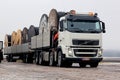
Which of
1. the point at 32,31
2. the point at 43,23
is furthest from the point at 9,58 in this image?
the point at 43,23

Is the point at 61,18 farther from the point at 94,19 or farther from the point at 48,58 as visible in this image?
the point at 48,58

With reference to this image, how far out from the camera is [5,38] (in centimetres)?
5066

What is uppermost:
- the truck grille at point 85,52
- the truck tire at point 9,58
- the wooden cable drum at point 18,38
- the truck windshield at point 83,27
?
the wooden cable drum at point 18,38

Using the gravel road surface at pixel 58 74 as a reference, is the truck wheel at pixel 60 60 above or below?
above

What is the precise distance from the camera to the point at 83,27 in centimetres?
2439

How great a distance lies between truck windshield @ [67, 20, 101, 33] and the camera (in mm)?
24314

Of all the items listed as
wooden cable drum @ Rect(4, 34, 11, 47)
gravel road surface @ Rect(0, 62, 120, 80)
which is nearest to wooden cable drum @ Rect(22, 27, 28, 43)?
wooden cable drum @ Rect(4, 34, 11, 47)

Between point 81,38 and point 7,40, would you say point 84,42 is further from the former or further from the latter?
point 7,40

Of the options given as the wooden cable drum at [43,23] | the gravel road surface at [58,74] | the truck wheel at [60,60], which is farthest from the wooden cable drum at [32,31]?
the gravel road surface at [58,74]

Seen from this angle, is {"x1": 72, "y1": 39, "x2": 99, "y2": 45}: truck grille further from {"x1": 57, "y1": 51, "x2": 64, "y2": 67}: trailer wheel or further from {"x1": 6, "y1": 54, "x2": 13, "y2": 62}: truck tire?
{"x1": 6, "y1": 54, "x2": 13, "y2": 62}: truck tire

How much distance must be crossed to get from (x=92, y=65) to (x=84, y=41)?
2773mm

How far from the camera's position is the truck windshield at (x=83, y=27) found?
79.8 ft

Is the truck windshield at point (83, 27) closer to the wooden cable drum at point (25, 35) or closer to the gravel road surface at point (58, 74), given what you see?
the gravel road surface at point (58, 74)

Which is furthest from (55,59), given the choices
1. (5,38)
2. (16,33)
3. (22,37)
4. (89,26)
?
(5,38)
